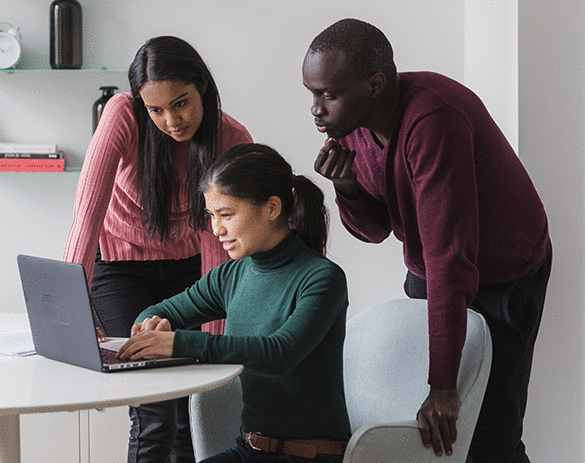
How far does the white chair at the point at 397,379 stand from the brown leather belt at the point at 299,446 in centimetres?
6

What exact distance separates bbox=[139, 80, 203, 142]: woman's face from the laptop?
57cm

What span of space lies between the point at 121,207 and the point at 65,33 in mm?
1006

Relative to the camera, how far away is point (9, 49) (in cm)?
266

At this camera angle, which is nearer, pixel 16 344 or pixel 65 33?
pixel 16 344

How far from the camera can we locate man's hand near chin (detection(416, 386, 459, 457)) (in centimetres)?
130

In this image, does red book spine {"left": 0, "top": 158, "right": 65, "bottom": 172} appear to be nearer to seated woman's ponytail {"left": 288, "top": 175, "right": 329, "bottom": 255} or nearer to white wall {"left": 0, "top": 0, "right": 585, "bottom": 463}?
white wall {"left": 0, "top": 0, "right": 585, "bottom": 463}

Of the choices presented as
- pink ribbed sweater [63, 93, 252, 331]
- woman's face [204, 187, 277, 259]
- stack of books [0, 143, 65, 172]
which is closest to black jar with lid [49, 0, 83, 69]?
stack of books [0, 143, 65, 172]

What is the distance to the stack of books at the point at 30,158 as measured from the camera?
2625 millimetres

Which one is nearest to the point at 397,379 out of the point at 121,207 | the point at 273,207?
the point at 273,207

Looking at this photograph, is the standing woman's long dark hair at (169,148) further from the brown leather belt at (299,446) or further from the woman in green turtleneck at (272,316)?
the brown leather belt at (299,446)

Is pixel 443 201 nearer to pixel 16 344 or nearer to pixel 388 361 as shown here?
pixel 388 361

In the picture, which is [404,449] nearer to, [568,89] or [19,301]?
[568,89]

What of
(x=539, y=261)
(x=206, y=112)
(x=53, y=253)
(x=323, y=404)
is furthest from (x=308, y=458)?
(x=53, y=253)

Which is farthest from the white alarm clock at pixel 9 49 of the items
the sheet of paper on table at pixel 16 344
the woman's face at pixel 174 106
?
the sheet of paper on table at pixel 16 344
